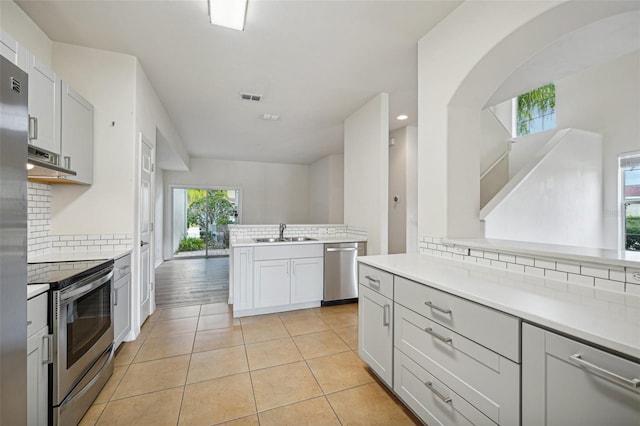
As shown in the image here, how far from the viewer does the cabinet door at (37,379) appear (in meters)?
1.21

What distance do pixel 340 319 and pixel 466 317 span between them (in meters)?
2.16

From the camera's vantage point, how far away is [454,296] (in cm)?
127

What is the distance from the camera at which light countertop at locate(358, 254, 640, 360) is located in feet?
2.63

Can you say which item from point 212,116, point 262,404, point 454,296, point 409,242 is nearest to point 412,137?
point 409,242

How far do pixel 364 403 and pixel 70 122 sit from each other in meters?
3.07

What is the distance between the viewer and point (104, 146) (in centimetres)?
255

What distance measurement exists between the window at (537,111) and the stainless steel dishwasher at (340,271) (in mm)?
4988

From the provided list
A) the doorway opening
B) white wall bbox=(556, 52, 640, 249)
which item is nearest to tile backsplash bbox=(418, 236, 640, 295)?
white wall bbox=(556, 52, 640, 249)

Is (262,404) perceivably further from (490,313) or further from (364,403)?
(490,313)

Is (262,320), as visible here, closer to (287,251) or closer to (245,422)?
(287,251)

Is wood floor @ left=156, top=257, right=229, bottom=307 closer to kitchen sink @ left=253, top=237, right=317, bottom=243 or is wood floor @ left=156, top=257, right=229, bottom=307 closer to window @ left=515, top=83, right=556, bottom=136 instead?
kitchen sink @ left=253, top=237, right=317, bottom=243

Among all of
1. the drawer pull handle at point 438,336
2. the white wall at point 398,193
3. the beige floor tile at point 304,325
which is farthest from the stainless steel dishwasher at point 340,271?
the drawer pull handle at point 438,336

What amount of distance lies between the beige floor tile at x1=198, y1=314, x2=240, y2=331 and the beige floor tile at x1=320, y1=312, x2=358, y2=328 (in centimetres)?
105

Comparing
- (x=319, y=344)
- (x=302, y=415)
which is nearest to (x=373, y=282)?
(x=302, y=415)
